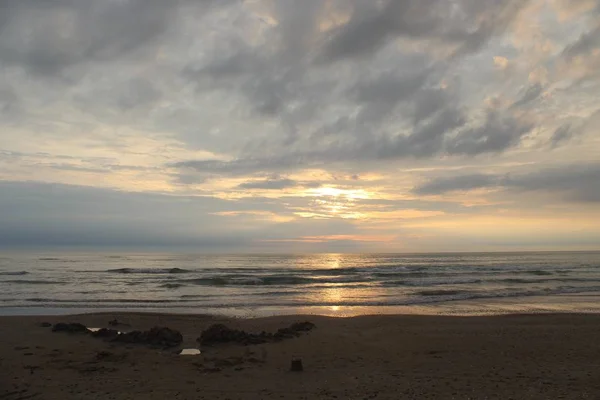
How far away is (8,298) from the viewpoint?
2352 cm

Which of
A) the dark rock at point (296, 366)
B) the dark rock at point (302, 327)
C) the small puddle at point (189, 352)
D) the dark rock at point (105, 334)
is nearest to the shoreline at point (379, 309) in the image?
the dark rock at point (302, 327)

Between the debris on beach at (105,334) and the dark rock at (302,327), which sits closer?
the debris on beach at (105,334)

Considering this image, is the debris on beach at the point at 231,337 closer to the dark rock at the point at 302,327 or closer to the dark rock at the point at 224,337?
the dark rock at the point at 224,337

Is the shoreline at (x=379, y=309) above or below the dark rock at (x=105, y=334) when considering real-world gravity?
below

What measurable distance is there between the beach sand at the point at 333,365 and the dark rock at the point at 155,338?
0.28m

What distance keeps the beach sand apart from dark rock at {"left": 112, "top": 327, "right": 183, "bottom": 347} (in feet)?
0.91

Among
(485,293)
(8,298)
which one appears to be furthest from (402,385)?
(8,298)

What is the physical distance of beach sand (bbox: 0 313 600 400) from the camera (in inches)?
281

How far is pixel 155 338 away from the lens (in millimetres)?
11000

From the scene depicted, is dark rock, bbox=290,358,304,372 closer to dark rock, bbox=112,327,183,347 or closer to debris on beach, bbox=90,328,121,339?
dark rock, bbox=112,327,183,347

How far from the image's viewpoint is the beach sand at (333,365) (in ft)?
23.4

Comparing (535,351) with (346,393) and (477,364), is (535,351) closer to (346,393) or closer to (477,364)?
(477,364)

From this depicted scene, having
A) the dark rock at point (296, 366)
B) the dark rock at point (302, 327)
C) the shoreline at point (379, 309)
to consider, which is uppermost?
the dark rock at point (296, 366)

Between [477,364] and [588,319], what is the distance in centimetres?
931
